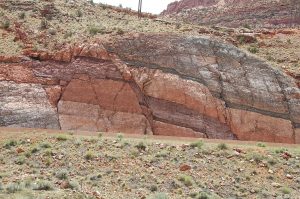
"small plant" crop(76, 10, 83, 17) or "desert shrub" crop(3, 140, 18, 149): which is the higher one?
"small plant" crop(76, 10, 83, 17)

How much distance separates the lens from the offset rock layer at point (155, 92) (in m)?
29.5

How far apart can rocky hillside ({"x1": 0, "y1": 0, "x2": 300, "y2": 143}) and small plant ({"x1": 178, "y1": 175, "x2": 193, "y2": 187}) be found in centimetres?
1295

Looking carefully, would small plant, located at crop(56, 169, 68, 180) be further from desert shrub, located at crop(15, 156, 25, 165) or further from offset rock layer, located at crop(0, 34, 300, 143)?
offset rock layer, located at crop(0, 34, 300, 143)

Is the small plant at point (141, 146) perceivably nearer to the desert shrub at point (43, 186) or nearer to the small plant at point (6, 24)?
the desert shrub at point (43, 186)

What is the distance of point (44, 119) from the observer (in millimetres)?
28797

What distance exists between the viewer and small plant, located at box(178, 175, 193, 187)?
16.2m

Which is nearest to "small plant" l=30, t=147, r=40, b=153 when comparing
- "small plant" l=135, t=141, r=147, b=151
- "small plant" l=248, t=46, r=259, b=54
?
"small plant" l=135, t=141, r=147, b=151

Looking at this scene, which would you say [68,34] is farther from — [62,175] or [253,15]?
[253,15]

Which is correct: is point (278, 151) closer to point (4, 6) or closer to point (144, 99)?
point (144, 99)

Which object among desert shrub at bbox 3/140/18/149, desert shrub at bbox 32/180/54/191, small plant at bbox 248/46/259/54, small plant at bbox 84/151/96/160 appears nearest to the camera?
desert shrub at bbox 32/180/54/191

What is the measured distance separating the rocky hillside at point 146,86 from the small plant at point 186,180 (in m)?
13.0

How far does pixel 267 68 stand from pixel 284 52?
12.3ft

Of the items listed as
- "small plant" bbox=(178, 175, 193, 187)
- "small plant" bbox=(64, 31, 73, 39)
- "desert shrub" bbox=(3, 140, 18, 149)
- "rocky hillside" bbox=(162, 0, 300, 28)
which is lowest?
"desert shrub" bbox=(3, 140, 18, 149)

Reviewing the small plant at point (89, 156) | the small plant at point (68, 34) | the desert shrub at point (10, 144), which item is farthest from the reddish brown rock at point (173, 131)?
the small plant at point (89, 156)
